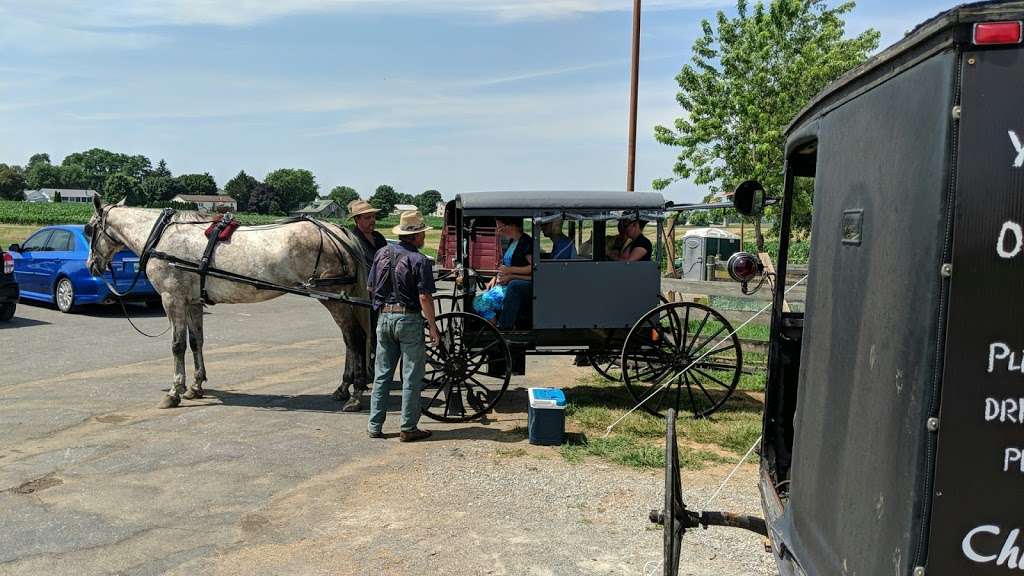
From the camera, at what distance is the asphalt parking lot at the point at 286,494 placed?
476cm

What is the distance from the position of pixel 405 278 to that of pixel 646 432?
2.82 m

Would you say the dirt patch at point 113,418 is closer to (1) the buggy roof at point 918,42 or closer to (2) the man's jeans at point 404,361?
(2) the man's jeans at point 404,361

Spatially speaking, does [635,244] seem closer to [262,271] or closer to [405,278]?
[405,278]

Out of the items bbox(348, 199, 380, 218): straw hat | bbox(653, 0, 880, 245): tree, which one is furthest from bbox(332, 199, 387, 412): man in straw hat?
bbox(653, 0, 880, 245): tree

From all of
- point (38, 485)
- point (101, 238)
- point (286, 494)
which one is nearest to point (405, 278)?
point (286, 494)

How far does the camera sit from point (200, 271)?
8.75m

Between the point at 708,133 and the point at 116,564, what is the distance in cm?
2504

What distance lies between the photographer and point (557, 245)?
8328 millimetres

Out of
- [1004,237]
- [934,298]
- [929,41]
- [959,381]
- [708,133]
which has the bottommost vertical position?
Answer: [959,381]

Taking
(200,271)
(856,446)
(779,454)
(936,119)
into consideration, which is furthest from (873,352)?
(200,271)

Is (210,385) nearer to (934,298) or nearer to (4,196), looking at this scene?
(934,298)

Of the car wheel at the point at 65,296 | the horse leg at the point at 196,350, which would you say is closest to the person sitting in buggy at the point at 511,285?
the horse leg at the point at 196,350

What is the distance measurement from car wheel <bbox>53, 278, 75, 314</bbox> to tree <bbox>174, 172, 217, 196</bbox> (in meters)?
137

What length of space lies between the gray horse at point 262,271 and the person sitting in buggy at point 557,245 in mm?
2180
